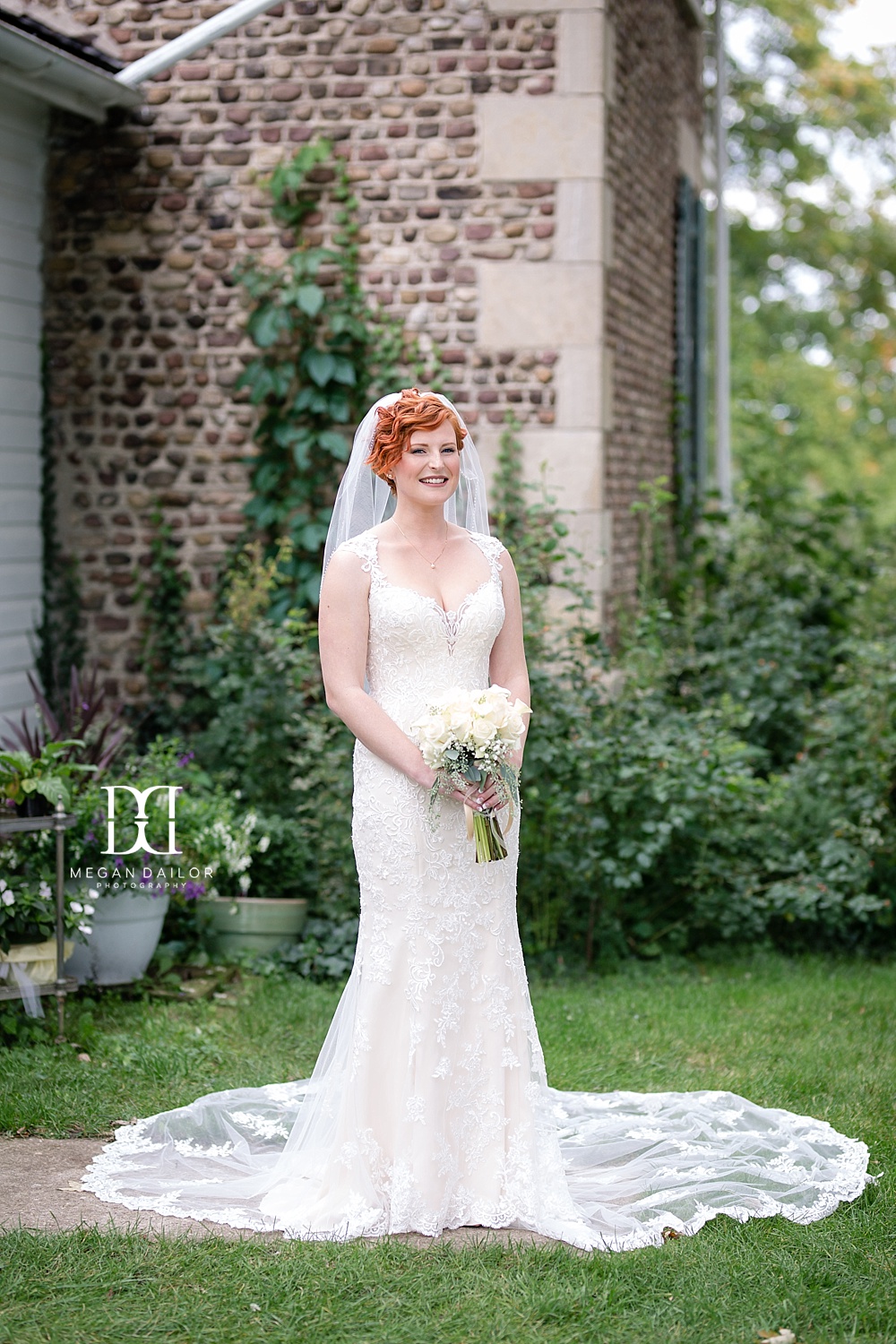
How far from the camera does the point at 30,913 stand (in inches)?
215

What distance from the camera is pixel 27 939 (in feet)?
17.9

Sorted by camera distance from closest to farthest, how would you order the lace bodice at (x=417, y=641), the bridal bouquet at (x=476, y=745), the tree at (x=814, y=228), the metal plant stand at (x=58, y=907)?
1. the bridal bouquet at (x=476, y=745)
2. the lace bodice at (x=417, y=641)
3. the metal plant stand at (x=58, y=907)
4. the tree at (x=814, y=228)

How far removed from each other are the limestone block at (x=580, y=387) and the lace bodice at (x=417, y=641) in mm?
3712

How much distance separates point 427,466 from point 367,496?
0.47 metres

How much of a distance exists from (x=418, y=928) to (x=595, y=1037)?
1815mm

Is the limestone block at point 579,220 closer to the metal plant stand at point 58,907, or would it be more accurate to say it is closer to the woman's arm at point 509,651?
the woman's arm at point 509,651

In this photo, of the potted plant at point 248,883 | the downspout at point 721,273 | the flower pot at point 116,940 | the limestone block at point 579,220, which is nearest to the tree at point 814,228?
the downspout at point 721,273

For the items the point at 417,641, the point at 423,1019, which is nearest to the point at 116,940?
the point at 423,1019

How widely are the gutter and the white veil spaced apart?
3.23 meters

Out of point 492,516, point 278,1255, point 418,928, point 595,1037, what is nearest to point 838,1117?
point 595,1037

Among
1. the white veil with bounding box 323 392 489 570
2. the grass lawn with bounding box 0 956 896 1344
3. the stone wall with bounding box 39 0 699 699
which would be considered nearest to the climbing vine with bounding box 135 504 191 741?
the stone wall with bounding box 39 0 699 699

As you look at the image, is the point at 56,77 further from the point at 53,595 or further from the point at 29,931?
the point at 29,931

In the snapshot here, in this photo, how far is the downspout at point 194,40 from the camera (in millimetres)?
7227

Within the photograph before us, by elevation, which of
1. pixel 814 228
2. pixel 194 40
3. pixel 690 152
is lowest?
pixel 194 40
